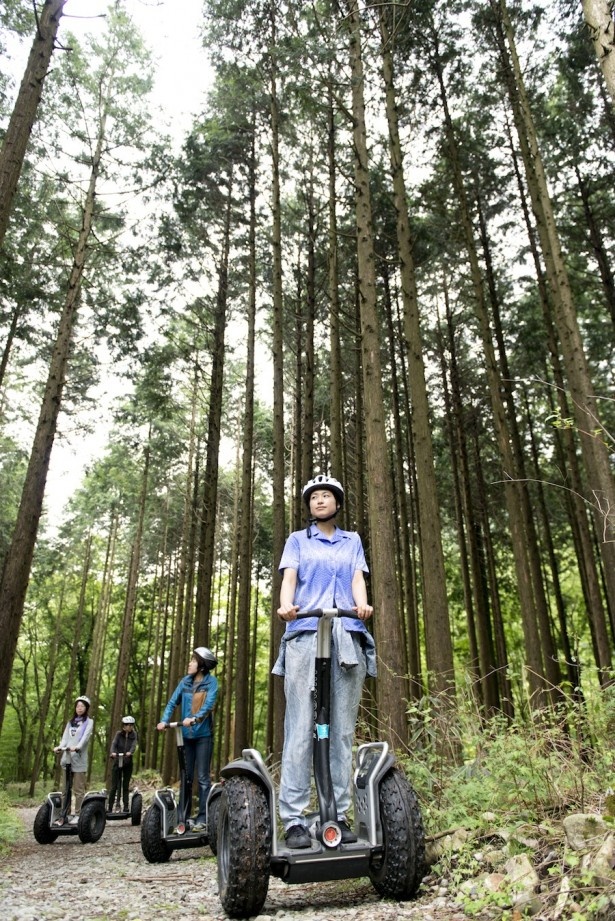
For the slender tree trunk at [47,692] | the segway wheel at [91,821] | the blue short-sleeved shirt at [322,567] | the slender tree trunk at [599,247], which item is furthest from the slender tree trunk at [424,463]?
the slender tree trunk at [47,692]

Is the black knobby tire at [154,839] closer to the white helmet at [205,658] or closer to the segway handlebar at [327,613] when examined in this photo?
the white helmet at [205,658]

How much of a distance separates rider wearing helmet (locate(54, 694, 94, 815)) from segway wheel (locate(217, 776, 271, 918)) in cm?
752

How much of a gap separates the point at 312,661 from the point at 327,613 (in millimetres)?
321

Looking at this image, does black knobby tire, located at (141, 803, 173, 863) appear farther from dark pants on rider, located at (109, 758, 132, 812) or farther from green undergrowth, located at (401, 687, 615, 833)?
dark pants on rider, located at (109, 758, 132, 812)

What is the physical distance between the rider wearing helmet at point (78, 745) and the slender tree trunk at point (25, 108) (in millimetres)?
7209

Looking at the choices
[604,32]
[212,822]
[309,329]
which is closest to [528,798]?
[212,822]

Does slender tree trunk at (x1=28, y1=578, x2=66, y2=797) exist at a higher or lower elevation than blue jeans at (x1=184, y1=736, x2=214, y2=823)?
higher

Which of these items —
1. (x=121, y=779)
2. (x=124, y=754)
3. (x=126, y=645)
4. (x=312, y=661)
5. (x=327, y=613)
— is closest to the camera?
(x=327, y=613)

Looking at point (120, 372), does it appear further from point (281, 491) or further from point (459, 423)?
point (459, 423)

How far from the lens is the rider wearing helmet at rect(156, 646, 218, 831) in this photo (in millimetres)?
6496

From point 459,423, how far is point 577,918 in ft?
51.4

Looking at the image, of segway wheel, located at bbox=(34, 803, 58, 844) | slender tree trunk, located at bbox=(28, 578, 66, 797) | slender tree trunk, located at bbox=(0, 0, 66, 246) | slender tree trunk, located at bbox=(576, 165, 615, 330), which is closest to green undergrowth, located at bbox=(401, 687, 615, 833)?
segway wheel, located at bbox=(34, 803, 58, 844)

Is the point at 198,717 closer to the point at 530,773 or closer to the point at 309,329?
the point at 530,773

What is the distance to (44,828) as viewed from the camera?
8656mm
